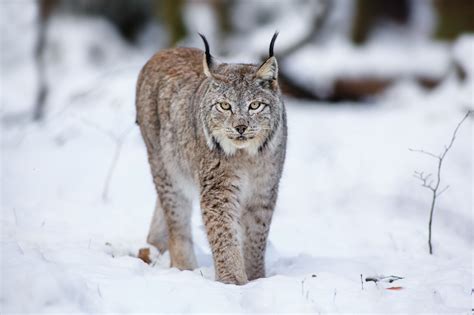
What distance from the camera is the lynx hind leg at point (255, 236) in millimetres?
4934

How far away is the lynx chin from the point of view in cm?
460

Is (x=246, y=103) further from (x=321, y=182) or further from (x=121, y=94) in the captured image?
(x=121, y=94)

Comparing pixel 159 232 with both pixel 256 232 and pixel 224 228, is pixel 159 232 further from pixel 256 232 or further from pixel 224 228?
pixel 224 228

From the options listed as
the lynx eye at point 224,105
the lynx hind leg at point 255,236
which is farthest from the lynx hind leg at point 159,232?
the lynx eye at point 224,105

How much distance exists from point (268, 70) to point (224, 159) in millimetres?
637

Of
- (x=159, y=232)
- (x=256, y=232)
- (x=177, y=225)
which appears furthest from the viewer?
(x=159, y=232)

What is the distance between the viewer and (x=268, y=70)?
467cm

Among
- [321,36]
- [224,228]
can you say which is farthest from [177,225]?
[321,36]

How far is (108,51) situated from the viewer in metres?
16.4

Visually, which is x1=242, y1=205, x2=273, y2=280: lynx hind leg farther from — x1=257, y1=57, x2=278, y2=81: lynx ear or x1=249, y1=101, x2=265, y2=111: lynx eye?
x1=257, y1=57, x2=278, y2=81: lynx ear

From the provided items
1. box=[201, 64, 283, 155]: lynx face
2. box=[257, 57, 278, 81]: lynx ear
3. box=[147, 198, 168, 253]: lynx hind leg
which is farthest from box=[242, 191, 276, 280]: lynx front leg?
box=[147, 198, 168, 253]: lynx hind leg

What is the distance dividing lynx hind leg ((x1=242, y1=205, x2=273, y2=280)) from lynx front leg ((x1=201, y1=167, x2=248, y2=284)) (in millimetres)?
230

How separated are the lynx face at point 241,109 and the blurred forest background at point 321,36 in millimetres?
6176

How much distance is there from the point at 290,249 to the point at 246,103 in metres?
1.78
